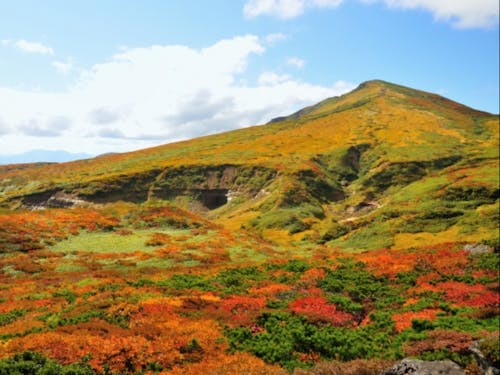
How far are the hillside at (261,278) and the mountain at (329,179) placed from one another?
1.91 ft

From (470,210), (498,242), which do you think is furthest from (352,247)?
(498,242)

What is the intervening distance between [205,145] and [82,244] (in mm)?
107107

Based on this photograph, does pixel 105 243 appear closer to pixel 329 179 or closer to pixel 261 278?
pixel 261 278

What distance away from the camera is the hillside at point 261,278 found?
52.1 feet

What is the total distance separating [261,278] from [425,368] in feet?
66.6

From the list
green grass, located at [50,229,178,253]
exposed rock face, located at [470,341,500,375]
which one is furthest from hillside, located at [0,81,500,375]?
green grass, located at [50,229,178,253]

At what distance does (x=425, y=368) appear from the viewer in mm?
11641

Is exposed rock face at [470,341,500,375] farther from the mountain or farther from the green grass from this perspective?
the mountain

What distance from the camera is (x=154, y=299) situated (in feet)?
74.0

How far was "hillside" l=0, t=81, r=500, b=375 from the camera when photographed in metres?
15.9

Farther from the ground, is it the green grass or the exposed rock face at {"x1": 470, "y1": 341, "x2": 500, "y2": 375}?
the green grass

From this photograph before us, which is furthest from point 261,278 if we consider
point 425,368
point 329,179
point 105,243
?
point 329,179

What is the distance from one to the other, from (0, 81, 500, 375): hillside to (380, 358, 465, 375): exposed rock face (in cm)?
138

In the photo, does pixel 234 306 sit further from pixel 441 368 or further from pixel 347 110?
pixel 347 110
